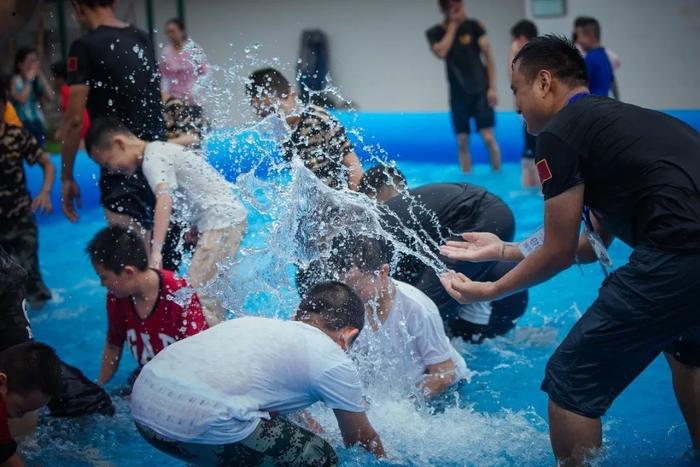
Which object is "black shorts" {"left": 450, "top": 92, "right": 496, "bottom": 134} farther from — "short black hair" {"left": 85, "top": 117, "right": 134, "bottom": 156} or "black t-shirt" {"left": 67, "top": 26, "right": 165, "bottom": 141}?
"short black hair" {"left": 85, "top": 117, "right": 134, "bottom": 156}

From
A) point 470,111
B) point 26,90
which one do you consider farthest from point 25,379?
point 26,90

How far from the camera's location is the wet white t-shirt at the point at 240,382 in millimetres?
2852

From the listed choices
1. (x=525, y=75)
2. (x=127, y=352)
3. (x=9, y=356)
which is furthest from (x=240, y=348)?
(x=127, y=352)

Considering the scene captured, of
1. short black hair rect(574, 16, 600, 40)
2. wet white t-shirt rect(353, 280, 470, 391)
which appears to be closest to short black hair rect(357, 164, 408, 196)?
wet white t-shirt rect(353, 280, 470, 391)

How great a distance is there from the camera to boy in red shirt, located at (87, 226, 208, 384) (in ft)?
12.4

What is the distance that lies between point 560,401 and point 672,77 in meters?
8.58

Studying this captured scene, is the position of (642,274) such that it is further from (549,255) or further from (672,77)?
(672,77)

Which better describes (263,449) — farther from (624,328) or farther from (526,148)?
(526,148)

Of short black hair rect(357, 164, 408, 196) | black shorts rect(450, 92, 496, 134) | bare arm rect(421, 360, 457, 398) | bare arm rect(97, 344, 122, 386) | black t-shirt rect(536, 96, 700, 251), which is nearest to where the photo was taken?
black t-shirt rect(536, 96, 700, 251)

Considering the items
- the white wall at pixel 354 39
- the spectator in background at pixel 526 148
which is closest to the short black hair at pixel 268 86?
the spectator in background at pixel 526 148

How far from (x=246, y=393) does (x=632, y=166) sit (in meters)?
1.34

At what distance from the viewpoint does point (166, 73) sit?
398 inches

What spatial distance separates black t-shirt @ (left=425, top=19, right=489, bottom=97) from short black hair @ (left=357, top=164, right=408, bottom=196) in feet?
15.9

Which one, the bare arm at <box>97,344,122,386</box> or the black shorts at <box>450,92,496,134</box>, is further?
the black shorts at <box>450,92,496,134</box>
